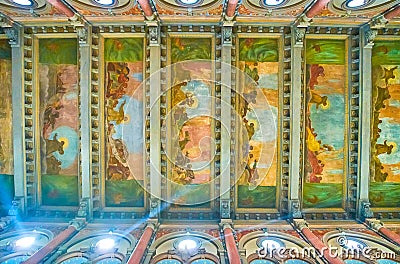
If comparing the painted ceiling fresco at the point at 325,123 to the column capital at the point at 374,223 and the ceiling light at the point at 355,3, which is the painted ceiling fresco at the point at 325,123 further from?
the ceiling light at the point at 355,3

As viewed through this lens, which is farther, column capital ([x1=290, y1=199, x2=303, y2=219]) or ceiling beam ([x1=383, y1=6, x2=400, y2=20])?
column capital ([x1=290, y1=199, x2=303, y2=219])

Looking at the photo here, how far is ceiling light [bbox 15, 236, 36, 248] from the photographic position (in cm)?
1227

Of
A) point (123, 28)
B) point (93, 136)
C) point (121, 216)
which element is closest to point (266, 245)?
point (121, 216)

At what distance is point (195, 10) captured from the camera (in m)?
12.5

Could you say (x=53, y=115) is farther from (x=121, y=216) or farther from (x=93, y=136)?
(x=121, y=216)

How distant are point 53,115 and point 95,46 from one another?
3760 millimetres

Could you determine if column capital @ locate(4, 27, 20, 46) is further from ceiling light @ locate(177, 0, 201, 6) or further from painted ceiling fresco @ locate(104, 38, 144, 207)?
ceiling light @ locate(177, 0, 201, 6)

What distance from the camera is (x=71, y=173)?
14773 mm

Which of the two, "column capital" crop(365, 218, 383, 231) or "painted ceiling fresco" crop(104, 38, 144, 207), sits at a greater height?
"painted ceiling fresco" crop(104, 38, 144, 207)

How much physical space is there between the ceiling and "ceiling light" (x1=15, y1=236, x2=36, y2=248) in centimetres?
893

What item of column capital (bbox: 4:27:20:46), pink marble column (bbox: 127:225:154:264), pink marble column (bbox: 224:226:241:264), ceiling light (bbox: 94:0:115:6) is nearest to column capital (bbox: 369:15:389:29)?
pink marble column (bbox: 224:226:241:264)

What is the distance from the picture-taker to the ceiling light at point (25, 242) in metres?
12.3

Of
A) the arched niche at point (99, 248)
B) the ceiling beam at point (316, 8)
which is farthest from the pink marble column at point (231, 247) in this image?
the ceiling beam at point (316, 8)

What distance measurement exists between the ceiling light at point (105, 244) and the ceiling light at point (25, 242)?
2.74m
